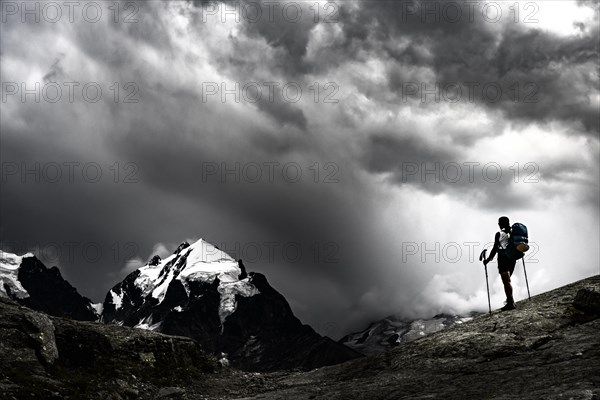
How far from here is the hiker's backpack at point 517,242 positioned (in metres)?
26.5

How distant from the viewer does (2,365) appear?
21.2 meters

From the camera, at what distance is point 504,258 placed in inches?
1071

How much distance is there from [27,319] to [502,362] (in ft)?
64.6

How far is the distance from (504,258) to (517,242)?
108 cm

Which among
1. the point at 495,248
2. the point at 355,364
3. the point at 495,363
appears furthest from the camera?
the point at 495,248

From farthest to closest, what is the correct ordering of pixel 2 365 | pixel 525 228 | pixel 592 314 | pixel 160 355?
pixel 160 355
pixel 525 228
pixel 592 314
pixel 2 365

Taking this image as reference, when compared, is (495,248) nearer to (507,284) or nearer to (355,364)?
(507,284)

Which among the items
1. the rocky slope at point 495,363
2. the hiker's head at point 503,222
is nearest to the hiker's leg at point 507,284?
the rocky slope at point 495,363

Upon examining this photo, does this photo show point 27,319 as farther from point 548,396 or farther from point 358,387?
point 548,396

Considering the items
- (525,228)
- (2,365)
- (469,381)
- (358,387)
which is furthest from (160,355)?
(525,228)

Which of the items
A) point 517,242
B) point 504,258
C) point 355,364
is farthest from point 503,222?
point 355,364

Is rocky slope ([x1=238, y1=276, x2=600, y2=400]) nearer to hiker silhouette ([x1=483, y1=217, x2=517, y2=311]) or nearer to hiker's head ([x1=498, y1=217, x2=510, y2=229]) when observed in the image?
hiker silhouette ([x1=483, y1=217, x2=517, y2=311])

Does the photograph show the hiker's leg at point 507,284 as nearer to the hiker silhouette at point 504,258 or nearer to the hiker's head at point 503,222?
the hiker silhouette at point 504,258

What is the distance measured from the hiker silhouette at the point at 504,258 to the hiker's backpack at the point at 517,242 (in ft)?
0.60
